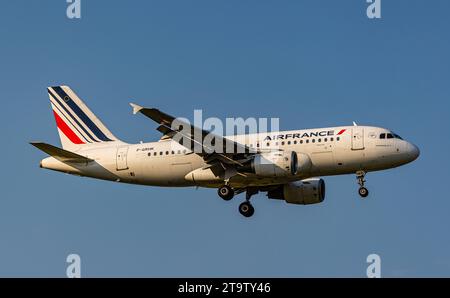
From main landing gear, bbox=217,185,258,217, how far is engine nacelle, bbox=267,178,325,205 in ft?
7.79

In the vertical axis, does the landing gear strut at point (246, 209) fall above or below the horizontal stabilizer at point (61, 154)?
below

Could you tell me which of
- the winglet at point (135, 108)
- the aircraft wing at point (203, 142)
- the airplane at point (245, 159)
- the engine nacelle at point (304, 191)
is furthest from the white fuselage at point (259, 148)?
the winglet at point (135, 108)

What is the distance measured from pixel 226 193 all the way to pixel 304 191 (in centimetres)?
680

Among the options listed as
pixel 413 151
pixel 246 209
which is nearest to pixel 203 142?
pixel 246 209

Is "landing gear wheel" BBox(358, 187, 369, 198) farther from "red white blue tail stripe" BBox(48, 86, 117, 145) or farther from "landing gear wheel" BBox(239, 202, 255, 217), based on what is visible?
"red white blue tail stripe" BBox(48, 86, 117, 145)

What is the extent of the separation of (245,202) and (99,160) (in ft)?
31.9

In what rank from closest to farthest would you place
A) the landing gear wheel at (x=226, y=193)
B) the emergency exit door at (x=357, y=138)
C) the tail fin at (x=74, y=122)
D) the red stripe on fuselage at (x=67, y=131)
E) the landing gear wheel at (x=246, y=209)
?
the emergency exit door at (x=357, y=138) < the landing gear wheel at (x=226, y=193) < the landing gear wheel at (x=246, y=209) < the tail fin at (x=74, y=122) < the red stripe on fuselage at (x=67, y=131)

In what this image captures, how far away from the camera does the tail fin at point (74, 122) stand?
6141 cm

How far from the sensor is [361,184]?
53969 mm

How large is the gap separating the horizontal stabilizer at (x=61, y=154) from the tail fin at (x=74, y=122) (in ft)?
8.37

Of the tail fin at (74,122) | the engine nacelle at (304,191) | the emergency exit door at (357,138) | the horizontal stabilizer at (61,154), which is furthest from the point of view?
the tail fin at (74,122)

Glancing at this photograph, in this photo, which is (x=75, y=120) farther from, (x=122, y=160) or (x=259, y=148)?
(x=259, y=148)

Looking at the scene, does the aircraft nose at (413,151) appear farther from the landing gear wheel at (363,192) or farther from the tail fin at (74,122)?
the tail fin at (74,122)
